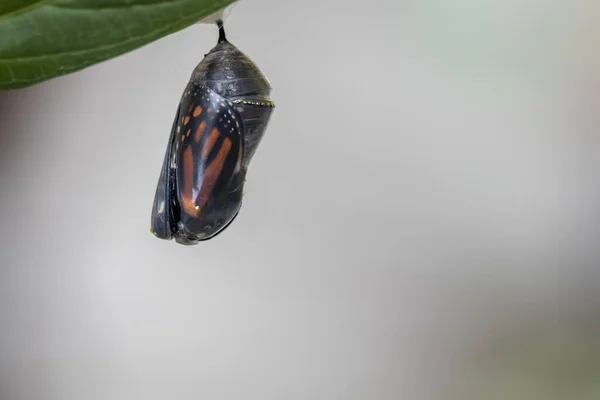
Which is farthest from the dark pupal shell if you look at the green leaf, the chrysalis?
the green leaf

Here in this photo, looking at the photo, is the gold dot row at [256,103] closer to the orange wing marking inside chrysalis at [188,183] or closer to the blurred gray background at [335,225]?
the orange wing marking inside chrysalis at [188,183]

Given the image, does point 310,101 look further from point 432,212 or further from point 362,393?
point 362,393

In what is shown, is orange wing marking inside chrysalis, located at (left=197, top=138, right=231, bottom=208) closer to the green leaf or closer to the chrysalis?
the chrysalis

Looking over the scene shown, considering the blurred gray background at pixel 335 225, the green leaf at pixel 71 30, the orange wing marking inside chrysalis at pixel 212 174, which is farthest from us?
the blurred gray background at pixel 335 225

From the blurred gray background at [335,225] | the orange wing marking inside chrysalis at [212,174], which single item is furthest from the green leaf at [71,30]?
the blurred gray background at [335,225]

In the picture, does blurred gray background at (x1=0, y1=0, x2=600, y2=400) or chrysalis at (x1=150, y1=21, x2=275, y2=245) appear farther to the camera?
blurred gray background at (x1=0, y1=0, x2=600, y2=400)

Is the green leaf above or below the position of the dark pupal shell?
below
